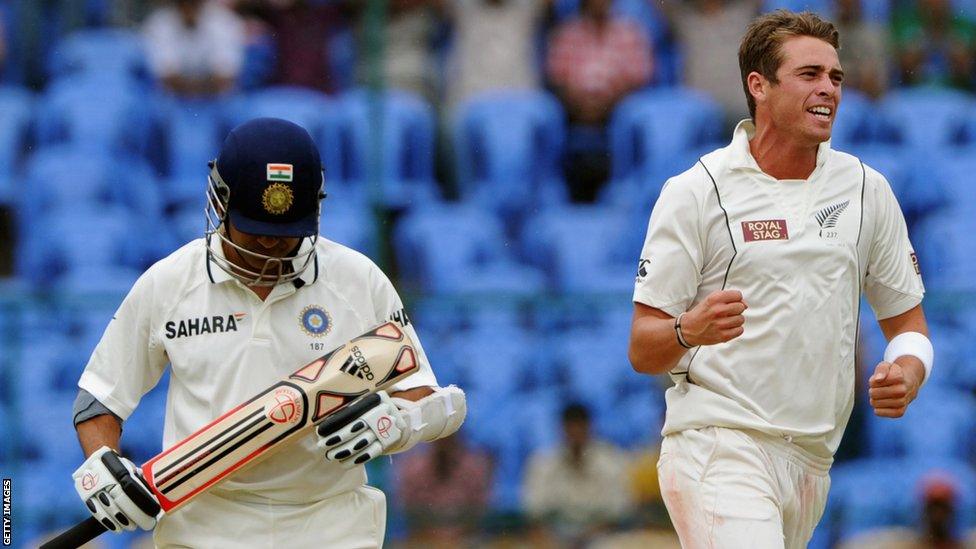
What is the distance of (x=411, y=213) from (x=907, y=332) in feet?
14.6

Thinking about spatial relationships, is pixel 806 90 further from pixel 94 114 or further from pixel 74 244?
pixel 94 114

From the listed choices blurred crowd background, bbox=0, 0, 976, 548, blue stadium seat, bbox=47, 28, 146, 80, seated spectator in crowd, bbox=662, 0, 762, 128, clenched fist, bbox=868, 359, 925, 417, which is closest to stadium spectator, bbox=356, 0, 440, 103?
blurred crowd background, bbox=0, 0, 976, 548

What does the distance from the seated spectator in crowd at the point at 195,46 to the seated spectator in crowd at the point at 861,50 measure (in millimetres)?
3464

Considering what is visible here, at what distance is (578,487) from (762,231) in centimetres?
401

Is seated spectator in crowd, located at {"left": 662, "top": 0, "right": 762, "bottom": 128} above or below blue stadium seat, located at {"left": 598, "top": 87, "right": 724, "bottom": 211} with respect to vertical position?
above

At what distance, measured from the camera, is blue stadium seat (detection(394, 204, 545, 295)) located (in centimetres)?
857

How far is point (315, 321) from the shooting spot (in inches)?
170

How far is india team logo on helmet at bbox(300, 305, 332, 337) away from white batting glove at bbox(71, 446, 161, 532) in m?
0.60

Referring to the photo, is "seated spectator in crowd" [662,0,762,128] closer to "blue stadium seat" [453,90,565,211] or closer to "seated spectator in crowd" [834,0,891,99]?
"seated spectator in crowd" [834,0,891,99]

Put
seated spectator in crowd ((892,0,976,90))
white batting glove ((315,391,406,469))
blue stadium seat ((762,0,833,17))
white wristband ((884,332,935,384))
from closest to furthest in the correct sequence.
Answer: white batting glove ((315,391,406,469)) < white wristband ((884,332,935,384)) < blue stadium seat ((762,0,833,17)) < seated spectator in crowd ((892,0,976,90))

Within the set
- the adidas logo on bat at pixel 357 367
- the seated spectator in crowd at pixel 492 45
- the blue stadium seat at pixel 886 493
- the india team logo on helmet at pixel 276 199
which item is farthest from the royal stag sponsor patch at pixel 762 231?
the seated spectator in crowd at pixel 492 45

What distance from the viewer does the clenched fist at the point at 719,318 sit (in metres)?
4.06

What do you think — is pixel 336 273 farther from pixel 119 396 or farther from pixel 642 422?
pixel 642 422

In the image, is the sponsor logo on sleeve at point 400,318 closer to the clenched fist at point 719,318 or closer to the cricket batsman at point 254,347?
the cricket batsman at point 254,347
